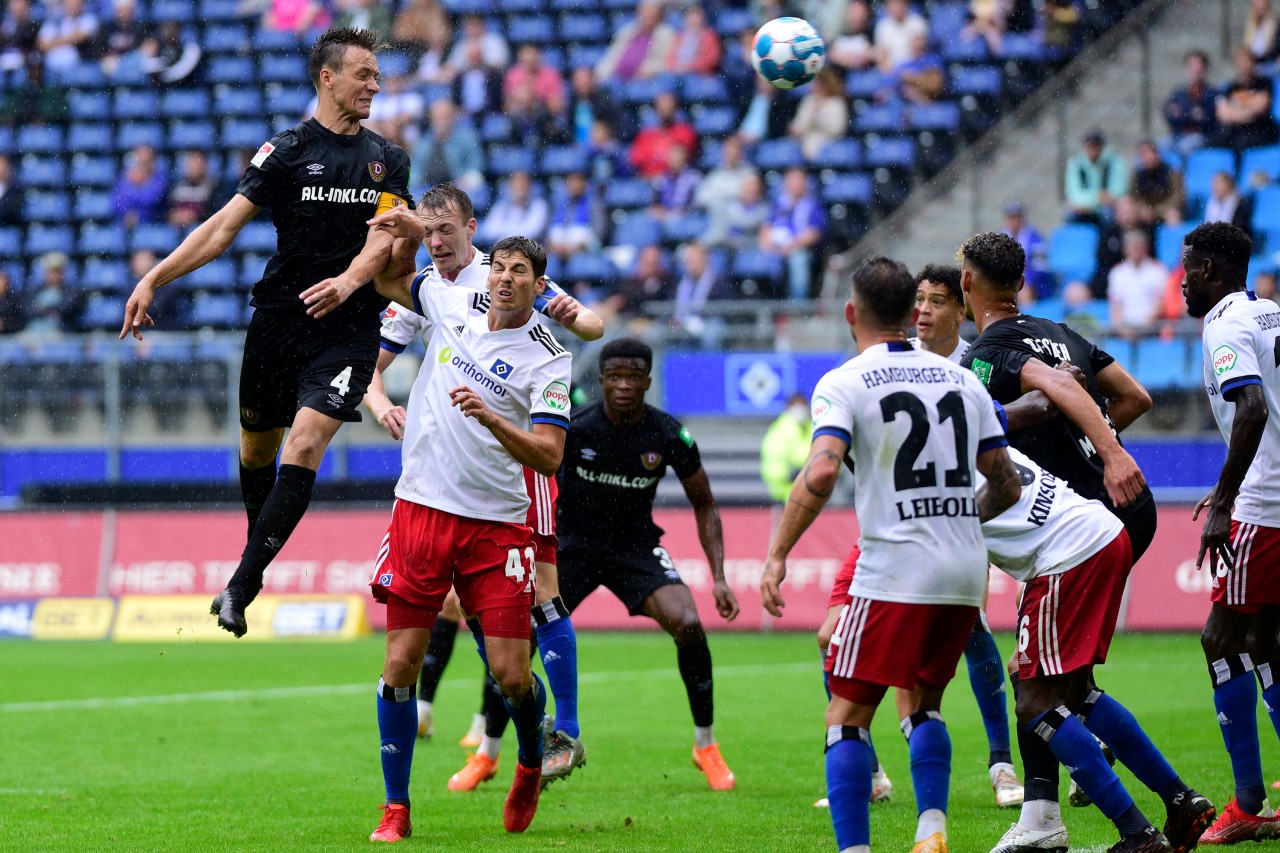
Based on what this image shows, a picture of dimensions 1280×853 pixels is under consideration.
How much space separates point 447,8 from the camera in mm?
25500

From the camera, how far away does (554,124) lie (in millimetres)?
23516

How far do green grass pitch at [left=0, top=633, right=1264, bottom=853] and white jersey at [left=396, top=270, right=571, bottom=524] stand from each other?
150 cm

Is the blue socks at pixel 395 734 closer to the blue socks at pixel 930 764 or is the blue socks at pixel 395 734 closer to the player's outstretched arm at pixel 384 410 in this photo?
the player's outstretched arm at pixel 384 410

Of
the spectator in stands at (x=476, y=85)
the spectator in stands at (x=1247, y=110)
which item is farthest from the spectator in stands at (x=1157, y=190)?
the spectator in stands at (x=476, y=85)

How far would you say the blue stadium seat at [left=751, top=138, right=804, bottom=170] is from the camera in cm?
2208

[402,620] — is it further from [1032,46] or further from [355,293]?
[1032,46]

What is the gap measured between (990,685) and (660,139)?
15774mm

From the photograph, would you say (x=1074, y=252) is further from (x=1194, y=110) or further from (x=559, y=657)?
(x=559, y=657)

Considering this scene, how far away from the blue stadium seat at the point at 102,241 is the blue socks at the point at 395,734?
59.3ft

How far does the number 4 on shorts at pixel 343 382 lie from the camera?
766cm

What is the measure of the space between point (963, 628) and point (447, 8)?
21358 millimetres

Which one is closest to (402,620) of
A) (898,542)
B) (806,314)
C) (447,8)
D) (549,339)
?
(549,339)

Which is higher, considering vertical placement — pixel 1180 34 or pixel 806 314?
pixel 1180 34

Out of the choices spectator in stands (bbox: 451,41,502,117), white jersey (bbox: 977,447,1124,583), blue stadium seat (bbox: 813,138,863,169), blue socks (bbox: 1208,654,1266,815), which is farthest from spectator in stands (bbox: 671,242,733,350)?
white jersey (bbox: 977,447,1124,583)
